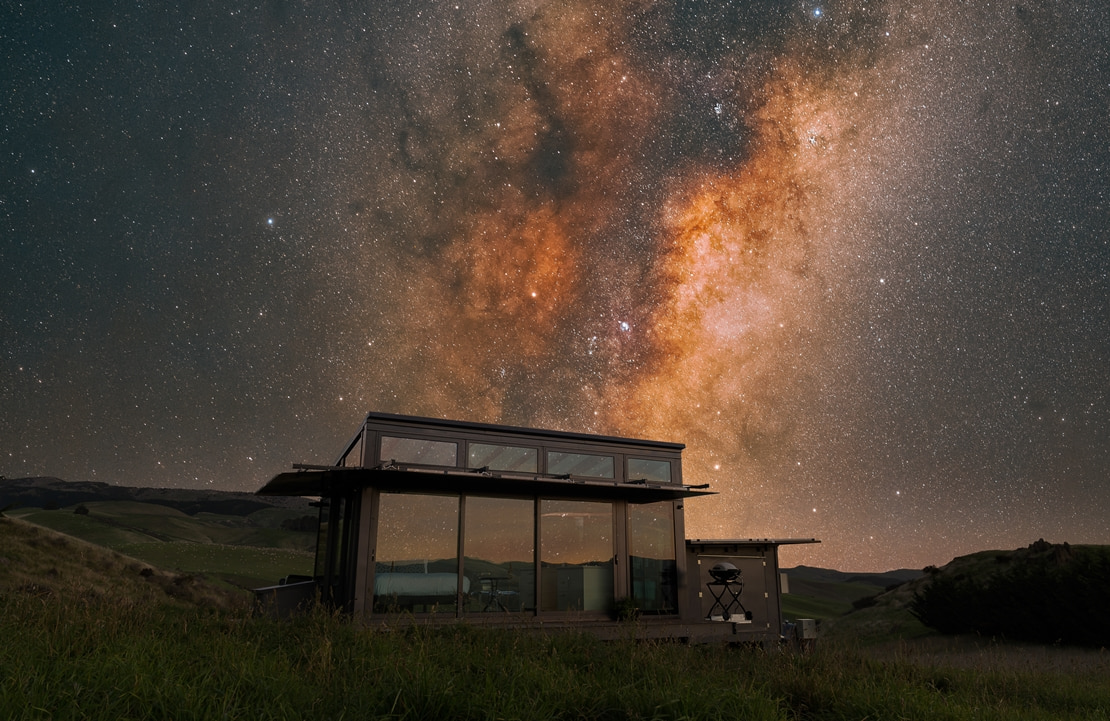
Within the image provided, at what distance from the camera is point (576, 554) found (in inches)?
463

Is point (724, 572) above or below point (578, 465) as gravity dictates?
below

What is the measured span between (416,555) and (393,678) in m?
6.01

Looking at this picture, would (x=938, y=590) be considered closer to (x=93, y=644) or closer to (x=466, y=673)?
(x=466, y=673)

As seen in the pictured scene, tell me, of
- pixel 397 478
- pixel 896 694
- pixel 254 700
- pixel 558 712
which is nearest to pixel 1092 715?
pixel 896 694

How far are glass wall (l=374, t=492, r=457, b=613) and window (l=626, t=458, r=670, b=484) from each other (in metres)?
3.55

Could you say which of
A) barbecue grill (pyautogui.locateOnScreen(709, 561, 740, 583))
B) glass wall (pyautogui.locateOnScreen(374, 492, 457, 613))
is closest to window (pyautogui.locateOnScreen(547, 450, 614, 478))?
glass wall (pyautogui.locateOnScreen(374, 492, 457, 613))

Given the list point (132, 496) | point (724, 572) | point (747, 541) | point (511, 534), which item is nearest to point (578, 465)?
point (511, 534)

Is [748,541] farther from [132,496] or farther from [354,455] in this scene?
[132,496]

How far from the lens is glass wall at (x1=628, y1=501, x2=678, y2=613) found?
39.9 ft

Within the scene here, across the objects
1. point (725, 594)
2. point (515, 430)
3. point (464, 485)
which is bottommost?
point (725, 594)

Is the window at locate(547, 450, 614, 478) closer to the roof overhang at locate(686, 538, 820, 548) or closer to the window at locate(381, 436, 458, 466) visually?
the window at locate(381, 436, 458, 466)

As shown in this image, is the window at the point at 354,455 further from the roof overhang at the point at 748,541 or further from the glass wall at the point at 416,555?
the roof overhang at the point at 748,541

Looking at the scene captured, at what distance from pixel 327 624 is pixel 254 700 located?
2773mm

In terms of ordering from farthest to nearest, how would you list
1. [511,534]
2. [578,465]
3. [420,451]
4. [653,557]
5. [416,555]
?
1. [653,557]
2. [578,465]
3. [511,534]
4. [420,451]
5. [416,555]
